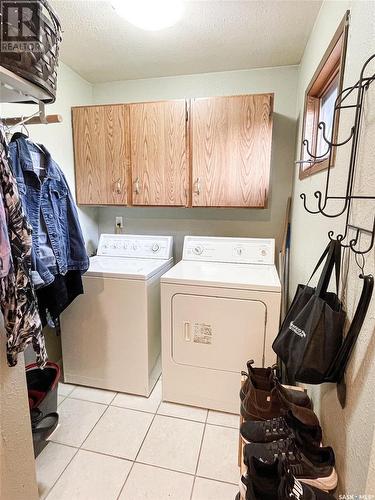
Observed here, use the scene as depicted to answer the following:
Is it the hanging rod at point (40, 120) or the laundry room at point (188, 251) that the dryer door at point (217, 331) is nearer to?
the laundry room at point (188, 251)

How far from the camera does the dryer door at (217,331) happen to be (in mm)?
1664

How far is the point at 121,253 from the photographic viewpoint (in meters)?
2.43

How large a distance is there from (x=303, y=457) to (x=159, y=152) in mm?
2011

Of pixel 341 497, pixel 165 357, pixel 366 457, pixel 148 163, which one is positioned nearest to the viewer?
pixel 366 457

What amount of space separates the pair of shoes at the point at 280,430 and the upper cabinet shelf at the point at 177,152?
143 centimetres

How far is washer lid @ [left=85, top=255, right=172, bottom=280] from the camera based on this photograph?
1849mm

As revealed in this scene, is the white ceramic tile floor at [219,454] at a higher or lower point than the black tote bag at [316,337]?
lower

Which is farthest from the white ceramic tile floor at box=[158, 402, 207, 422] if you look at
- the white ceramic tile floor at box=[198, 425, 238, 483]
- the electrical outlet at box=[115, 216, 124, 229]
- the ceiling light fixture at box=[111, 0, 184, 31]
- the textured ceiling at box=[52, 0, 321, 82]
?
the textured ceiling at box=[52, 0, 321, 82]

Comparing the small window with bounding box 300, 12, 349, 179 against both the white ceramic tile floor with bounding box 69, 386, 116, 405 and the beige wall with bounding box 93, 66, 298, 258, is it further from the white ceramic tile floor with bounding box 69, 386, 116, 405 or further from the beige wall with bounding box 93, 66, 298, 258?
the white ceramic tile floor with bounding box 69, 386, 116, 405

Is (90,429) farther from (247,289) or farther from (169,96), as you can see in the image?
(169,96)

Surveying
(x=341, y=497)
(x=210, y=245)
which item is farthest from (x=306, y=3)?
(x=341, y=497)

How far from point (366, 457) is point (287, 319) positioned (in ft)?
1.46

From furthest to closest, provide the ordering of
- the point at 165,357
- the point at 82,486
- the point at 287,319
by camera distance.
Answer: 1. the point at 165,357
2. the point at 82,486
3. the point at 287,319

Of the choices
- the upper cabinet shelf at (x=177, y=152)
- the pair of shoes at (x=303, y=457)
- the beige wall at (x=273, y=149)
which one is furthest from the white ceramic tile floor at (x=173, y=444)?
the upper cabinet shelf at (x=177, y=152)
